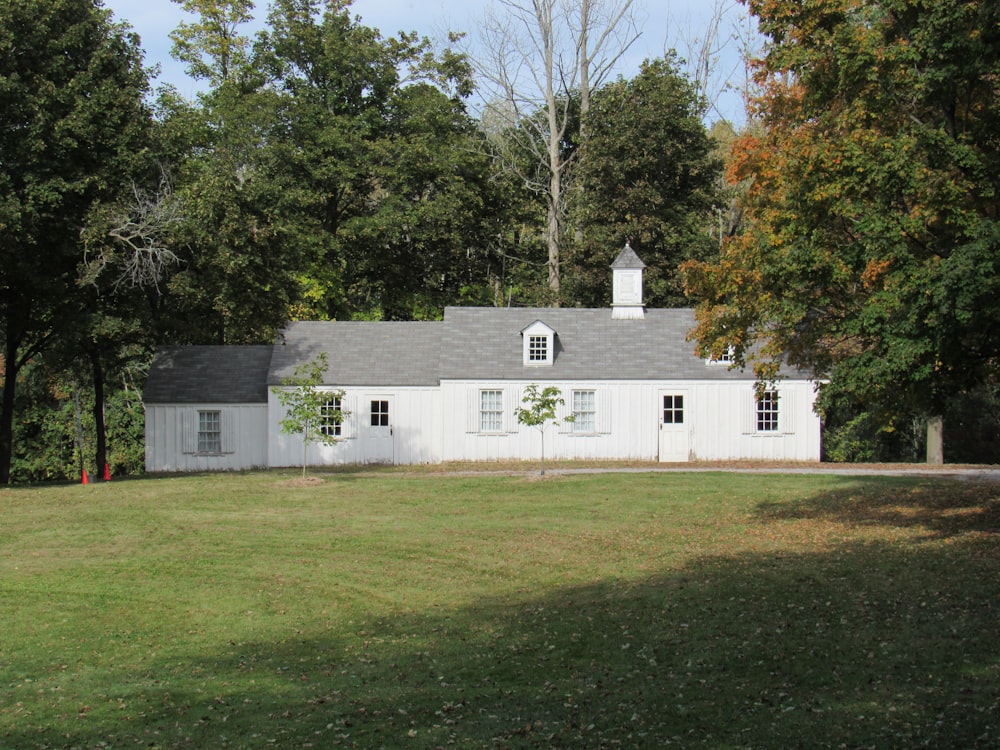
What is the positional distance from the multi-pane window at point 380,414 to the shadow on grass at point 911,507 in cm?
1624

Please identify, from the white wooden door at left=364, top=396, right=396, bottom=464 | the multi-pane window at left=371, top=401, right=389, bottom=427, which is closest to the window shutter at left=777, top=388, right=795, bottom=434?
the white wooden door at left=364, top=396, right=396, bottom=464

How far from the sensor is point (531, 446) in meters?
35.5

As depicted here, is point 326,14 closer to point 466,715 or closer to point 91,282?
point 91,282

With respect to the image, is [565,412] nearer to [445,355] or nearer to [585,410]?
[585,410]

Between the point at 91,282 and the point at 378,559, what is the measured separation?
14603 millimetres

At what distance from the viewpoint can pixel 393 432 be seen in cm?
3597

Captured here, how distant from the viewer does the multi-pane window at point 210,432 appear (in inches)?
1421

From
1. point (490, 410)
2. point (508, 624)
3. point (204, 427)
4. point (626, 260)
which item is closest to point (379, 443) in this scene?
point (490, 410)

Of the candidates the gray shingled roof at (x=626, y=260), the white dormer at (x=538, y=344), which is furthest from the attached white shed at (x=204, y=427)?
the gray shingled roof at (x=626, y=260)

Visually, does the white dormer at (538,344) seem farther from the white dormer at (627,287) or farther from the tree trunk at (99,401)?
the tree trunk at (99,401)

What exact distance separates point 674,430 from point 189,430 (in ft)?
52.3

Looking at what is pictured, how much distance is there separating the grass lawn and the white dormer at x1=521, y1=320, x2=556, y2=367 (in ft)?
41.7

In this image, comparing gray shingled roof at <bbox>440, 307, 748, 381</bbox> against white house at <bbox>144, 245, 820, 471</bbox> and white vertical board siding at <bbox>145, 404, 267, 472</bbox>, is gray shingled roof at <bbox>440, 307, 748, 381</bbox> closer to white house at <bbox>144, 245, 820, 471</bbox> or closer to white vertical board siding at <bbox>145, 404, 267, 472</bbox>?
white house at <bbox>144, 245, 820, 471</bbox>

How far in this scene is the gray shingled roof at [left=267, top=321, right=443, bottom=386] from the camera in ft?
118
